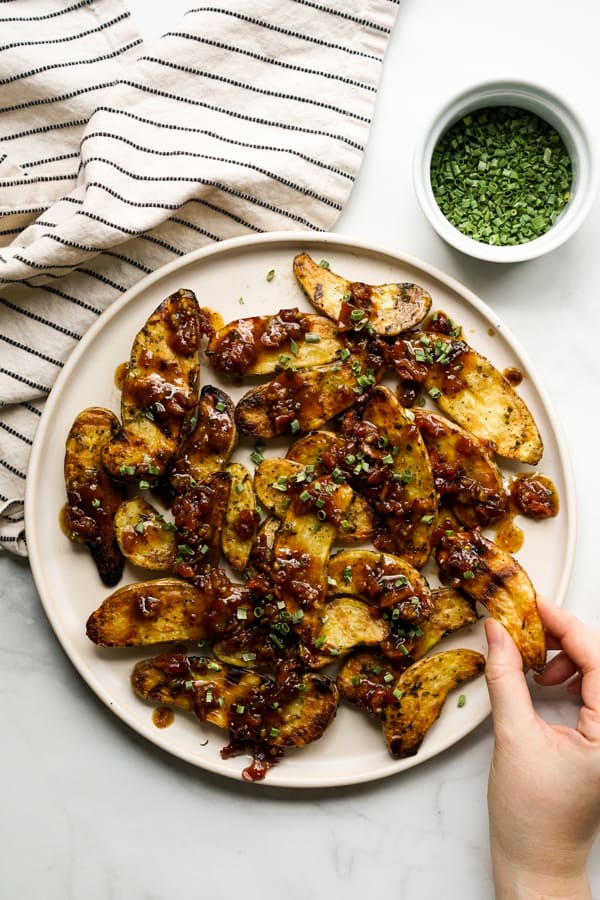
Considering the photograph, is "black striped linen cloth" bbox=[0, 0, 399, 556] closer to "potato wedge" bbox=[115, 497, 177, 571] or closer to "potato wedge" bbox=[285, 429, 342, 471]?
"potato wedge" bbox=[115, 497, 177, 571]

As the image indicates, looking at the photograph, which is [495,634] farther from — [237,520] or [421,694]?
[237,520]

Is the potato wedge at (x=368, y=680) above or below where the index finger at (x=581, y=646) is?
below

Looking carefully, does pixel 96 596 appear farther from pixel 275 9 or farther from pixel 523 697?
pixel 275 9

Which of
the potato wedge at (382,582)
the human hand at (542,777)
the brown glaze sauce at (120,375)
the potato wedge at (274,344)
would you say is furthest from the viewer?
the brown glaze sauce at (120,375)

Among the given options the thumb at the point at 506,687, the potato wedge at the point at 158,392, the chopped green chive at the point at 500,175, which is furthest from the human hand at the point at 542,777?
the chopped green chive at the point at 500,175

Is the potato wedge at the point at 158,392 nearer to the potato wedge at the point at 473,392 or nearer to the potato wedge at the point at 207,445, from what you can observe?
the potato wedge at the point at 207,445

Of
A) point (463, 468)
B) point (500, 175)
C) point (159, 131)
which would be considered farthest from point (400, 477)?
point (159, 131)
